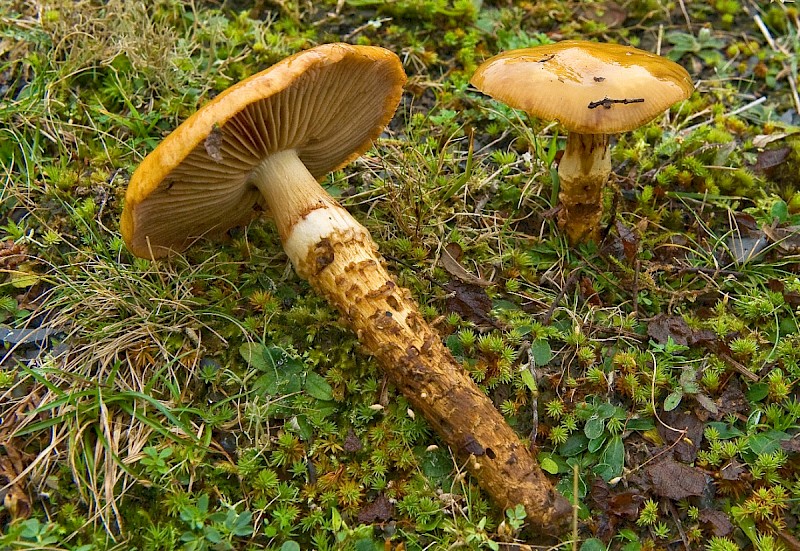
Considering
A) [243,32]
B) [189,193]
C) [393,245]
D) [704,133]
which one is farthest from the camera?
[243,32]

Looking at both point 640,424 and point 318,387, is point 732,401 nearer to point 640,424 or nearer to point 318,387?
point 640,424

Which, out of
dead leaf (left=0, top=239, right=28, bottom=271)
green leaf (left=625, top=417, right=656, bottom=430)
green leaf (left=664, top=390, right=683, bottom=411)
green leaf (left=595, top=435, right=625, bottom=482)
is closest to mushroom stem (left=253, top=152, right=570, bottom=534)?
green leaf (left=595, top=435, right=625, bottom=482)

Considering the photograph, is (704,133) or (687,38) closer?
(704,133)

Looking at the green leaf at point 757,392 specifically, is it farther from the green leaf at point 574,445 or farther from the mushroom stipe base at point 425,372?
the mushroom stipe base at point 425,372

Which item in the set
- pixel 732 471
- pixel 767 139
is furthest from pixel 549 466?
pixel 767 139

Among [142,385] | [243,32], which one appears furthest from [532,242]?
[243,32]

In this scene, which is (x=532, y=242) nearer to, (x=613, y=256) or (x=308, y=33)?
(x=613, y=256)
